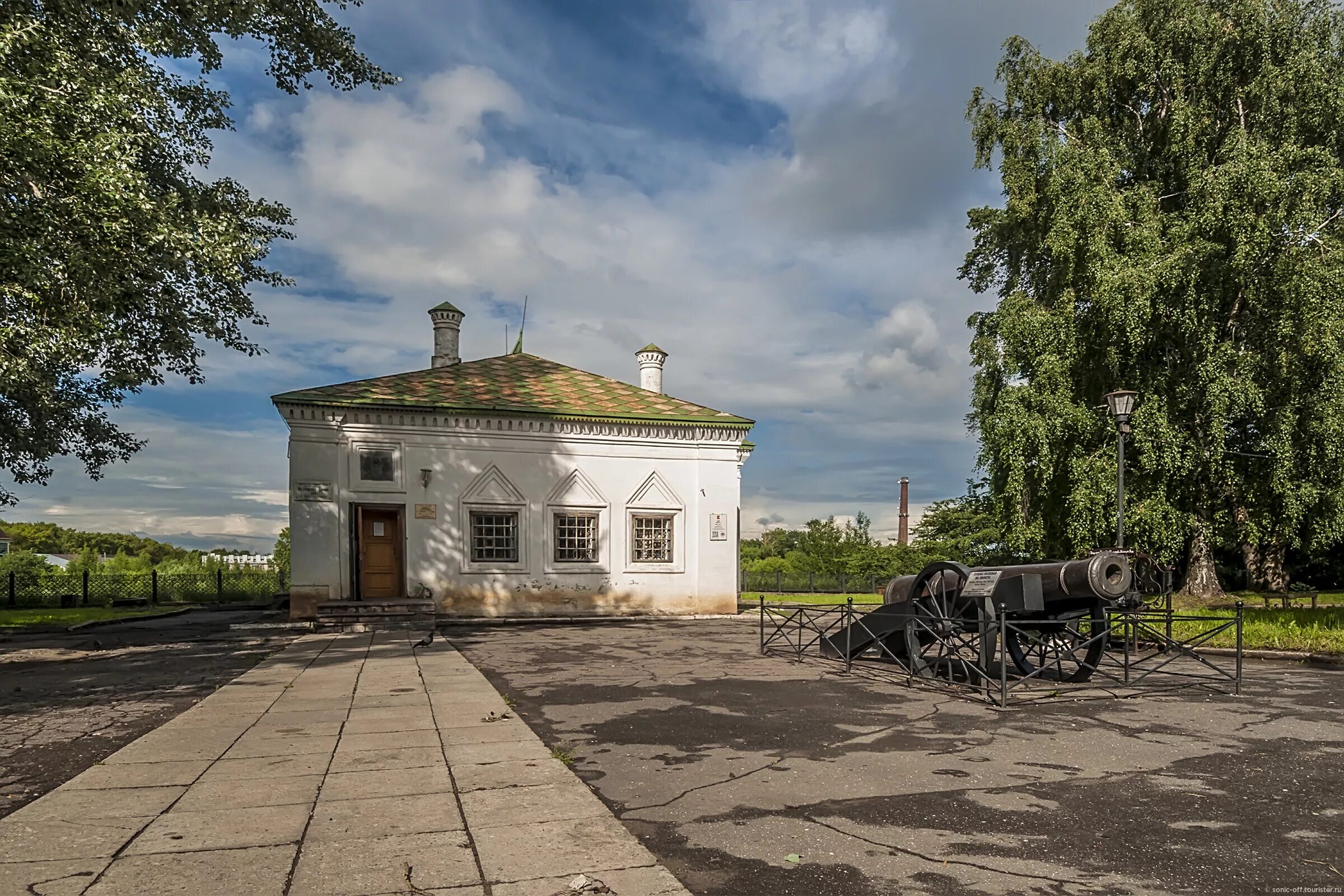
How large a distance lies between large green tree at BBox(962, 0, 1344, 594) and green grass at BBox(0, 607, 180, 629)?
23.3 metres

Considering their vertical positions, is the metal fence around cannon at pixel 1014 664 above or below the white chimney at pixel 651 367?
below

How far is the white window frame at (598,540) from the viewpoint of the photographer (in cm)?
2042

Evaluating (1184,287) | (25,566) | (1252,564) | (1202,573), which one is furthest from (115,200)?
(1252,564)

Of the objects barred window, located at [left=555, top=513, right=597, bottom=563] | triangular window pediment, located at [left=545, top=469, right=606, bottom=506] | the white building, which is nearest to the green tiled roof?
the white building

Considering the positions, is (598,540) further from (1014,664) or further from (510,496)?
(1014,664)

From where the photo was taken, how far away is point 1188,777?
581 centimetres

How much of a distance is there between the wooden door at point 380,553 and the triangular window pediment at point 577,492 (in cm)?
385

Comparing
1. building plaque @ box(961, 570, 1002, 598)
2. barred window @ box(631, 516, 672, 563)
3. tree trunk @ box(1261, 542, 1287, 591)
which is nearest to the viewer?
building plaque @ box(961, 570, 1002, 598)

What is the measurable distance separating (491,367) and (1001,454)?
14278mm

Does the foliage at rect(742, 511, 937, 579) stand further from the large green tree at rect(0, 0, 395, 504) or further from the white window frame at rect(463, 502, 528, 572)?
the large green tree at rect(0, 0, 395, 504)

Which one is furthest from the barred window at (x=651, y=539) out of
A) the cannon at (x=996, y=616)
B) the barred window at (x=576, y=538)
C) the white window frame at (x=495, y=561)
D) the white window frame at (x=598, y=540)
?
the cannon at (x=996, y=616)

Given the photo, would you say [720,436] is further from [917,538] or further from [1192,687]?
[917,538]

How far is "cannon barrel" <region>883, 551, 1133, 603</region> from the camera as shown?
28.1 ft

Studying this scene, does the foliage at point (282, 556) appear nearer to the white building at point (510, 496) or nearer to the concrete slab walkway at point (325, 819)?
the white building at point (510, 496)
